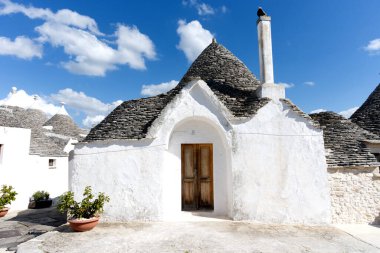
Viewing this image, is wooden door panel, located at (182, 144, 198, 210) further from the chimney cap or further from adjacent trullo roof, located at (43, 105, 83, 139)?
adjacent trullo roof, located at (43, 105, 83, 139)

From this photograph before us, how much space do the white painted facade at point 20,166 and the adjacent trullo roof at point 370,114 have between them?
18969mm

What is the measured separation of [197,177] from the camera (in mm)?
8570

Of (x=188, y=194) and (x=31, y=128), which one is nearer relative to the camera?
(x=188, y=194)

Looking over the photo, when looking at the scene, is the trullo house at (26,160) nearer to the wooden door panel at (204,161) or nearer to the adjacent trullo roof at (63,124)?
the adjacent trullo roof at (63,124)

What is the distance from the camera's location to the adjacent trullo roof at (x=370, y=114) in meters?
12.5

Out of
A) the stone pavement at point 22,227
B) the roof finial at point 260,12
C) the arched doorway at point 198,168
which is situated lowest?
the stone pavement at point 22,227

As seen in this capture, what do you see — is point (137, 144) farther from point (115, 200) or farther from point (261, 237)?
point (261, 237)

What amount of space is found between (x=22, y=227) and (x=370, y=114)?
685 inches

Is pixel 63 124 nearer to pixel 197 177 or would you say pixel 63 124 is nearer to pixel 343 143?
pixel 197 177

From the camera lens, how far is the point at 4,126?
13.2 meters

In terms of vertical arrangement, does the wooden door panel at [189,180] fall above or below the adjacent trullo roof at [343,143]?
below

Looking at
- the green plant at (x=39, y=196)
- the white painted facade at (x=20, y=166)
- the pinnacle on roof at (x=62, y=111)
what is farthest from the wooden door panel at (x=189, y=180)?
the pinnacle on roof at (x=62, y=111)

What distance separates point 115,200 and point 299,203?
19.2 ft

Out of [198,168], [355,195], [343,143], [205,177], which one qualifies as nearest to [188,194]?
[205,177]
